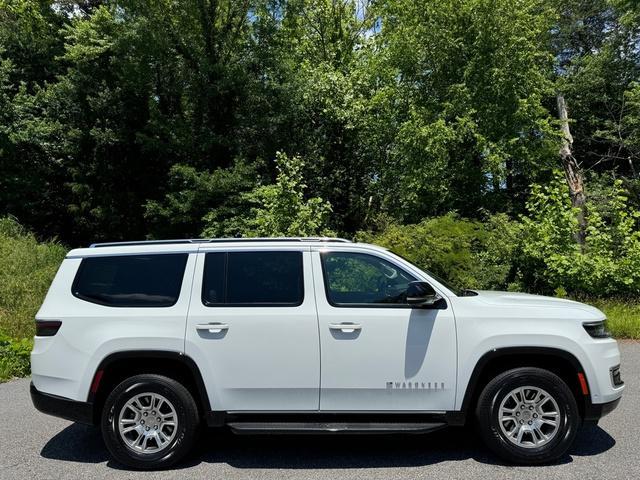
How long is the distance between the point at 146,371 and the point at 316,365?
158 centimetres

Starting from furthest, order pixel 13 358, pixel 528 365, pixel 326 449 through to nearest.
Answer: pixel 13 358
pixel 326 449
pixel 528 365

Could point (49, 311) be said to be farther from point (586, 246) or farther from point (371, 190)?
point (371, 190)

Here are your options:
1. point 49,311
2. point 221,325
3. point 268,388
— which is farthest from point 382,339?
point 49,311

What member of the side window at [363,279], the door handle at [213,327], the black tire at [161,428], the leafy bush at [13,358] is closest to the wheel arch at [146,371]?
the black tire at [161,428]

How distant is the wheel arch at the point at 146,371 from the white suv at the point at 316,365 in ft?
0.04

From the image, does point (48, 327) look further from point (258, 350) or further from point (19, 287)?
point (19, 287)

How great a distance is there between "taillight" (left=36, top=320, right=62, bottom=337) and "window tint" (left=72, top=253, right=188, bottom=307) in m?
0.30

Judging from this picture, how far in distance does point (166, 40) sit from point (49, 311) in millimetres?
16967

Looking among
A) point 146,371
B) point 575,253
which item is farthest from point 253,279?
point 575,253

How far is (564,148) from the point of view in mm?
20594

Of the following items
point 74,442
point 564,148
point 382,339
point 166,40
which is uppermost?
point 166,40

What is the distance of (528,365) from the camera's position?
4.65m

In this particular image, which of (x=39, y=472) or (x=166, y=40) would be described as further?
(x=166, y=40)

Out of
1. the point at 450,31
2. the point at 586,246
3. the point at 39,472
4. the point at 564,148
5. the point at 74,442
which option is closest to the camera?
the point at 39,472
